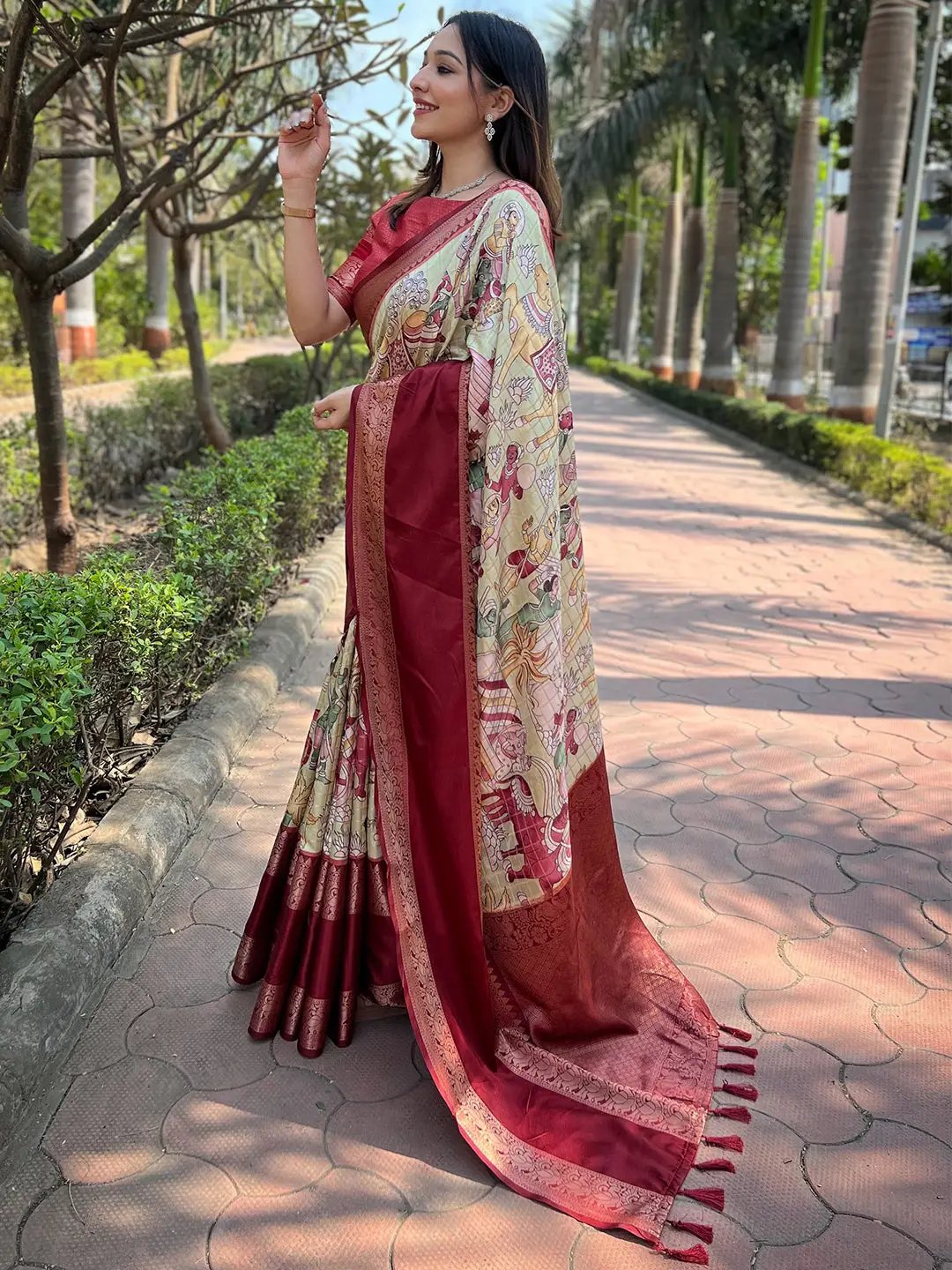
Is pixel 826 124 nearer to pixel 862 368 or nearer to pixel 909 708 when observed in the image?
pixel 862 368

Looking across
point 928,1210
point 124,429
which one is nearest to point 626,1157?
point 928,1210

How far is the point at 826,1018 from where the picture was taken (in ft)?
7.20

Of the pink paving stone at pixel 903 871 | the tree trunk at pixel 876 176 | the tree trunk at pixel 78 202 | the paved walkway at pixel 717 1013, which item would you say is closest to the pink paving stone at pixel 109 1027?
the paved walkway at pixel 717 1013

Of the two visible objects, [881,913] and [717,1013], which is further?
[881,913]

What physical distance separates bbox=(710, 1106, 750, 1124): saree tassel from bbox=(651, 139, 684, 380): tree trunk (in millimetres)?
20998

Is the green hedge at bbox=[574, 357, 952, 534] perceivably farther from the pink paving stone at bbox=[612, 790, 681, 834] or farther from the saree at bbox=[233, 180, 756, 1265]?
the saree at bbox=[233, 180, 756, 1265]

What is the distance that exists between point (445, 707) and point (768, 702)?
8.20 ft

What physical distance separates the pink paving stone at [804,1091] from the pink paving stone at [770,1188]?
0.12 ft

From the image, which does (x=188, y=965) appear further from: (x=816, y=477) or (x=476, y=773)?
(x=816, y=477)

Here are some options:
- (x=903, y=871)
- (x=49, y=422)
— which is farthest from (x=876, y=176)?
(x=903, y=871)

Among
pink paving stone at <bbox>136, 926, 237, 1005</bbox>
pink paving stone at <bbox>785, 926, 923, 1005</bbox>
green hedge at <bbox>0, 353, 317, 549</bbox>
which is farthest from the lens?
green hedge at <bbox>0, 353, 317, 549</bbox>

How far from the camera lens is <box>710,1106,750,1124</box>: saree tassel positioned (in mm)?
1887

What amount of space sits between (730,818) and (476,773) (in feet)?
4.71

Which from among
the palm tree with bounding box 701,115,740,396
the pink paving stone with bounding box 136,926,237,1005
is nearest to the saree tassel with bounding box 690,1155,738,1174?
the pink paving stone with bounding box 136,926,237,1005
